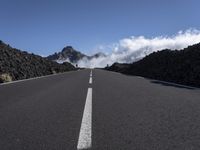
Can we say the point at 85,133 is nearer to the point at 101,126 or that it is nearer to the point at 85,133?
the point at 85,133

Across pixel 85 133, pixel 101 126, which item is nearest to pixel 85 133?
pixel 85 133

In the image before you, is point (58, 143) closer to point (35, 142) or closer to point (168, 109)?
point (35, 142)

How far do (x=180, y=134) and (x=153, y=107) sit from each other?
301 centimetres

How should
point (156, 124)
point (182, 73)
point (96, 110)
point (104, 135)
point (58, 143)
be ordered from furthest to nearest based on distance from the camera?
point (182, 73) < point (96, 110) < point (156, 124) < point (104, 135) < point (58, 143)

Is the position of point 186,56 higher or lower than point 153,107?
higher

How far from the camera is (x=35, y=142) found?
4648mm

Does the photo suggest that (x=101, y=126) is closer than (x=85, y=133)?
No

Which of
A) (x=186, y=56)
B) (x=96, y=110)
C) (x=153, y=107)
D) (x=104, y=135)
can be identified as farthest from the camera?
(x=186, y=56)

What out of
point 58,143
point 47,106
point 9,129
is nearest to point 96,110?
point 47,106

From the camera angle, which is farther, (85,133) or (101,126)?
(101,126)

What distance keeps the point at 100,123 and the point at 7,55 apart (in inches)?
1207

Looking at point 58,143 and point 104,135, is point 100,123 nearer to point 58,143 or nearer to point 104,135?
point 104,135

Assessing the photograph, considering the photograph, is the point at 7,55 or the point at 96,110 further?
the point at 7,55

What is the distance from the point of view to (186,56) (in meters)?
33.5
